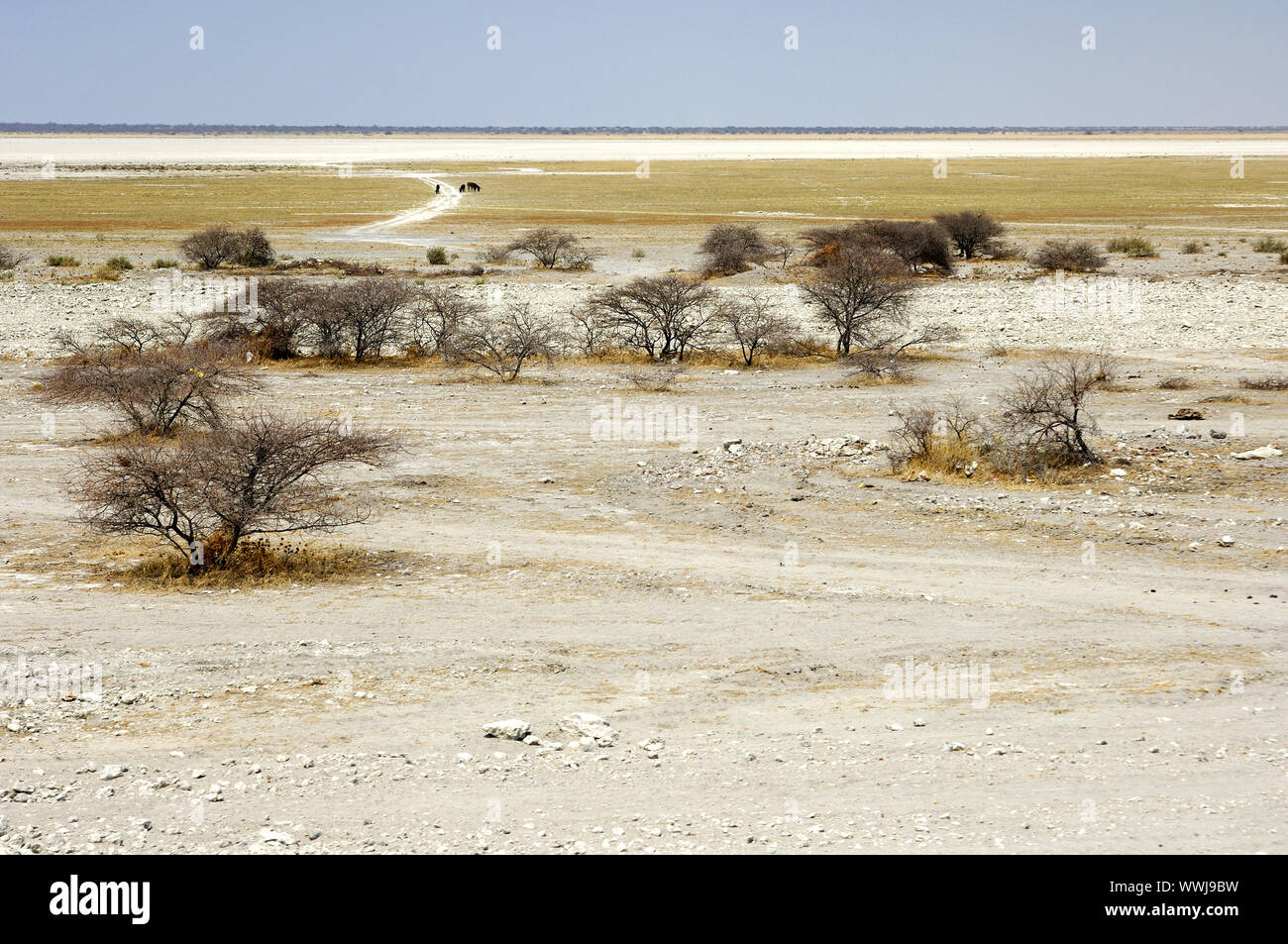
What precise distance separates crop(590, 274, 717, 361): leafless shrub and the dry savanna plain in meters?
0.50

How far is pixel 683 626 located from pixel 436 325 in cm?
1828

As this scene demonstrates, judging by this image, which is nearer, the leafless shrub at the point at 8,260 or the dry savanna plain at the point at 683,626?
the dry savanna plain at the point at 683,626

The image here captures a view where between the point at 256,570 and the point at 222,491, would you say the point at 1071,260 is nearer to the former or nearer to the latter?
the point at 222,491

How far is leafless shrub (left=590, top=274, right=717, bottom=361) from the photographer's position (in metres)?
25.5

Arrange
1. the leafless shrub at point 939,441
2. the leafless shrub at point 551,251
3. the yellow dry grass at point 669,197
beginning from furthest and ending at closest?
the yellow dry grass at point 669,197 < the leafless shrub at point 551,251 < the leafless shrub at point 939,441

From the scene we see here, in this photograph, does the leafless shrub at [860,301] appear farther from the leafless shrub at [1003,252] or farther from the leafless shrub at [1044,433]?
the leafless shrub at [1003,252]

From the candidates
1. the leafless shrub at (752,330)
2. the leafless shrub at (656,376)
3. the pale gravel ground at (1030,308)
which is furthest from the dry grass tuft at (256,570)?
the pale gravel ground at (1030,308)

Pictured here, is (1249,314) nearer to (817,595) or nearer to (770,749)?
(817,595)

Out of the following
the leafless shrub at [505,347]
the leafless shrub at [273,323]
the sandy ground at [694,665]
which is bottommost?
the sandy ground at [694,665]

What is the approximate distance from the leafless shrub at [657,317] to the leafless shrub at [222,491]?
12.7 m

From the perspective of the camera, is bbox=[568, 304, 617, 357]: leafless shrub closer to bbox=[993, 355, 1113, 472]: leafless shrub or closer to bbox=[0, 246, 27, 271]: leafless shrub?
bbox=[993, 355, 1113, 472]: leafless shrub

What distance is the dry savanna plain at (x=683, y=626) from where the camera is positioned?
7066 millimetres

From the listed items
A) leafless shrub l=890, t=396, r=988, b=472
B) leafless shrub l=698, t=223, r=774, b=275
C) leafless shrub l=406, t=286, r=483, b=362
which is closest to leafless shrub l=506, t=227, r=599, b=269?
leafless shrub l=698, t=223, r=774, b=275

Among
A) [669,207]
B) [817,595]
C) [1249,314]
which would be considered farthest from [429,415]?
[669,207]
